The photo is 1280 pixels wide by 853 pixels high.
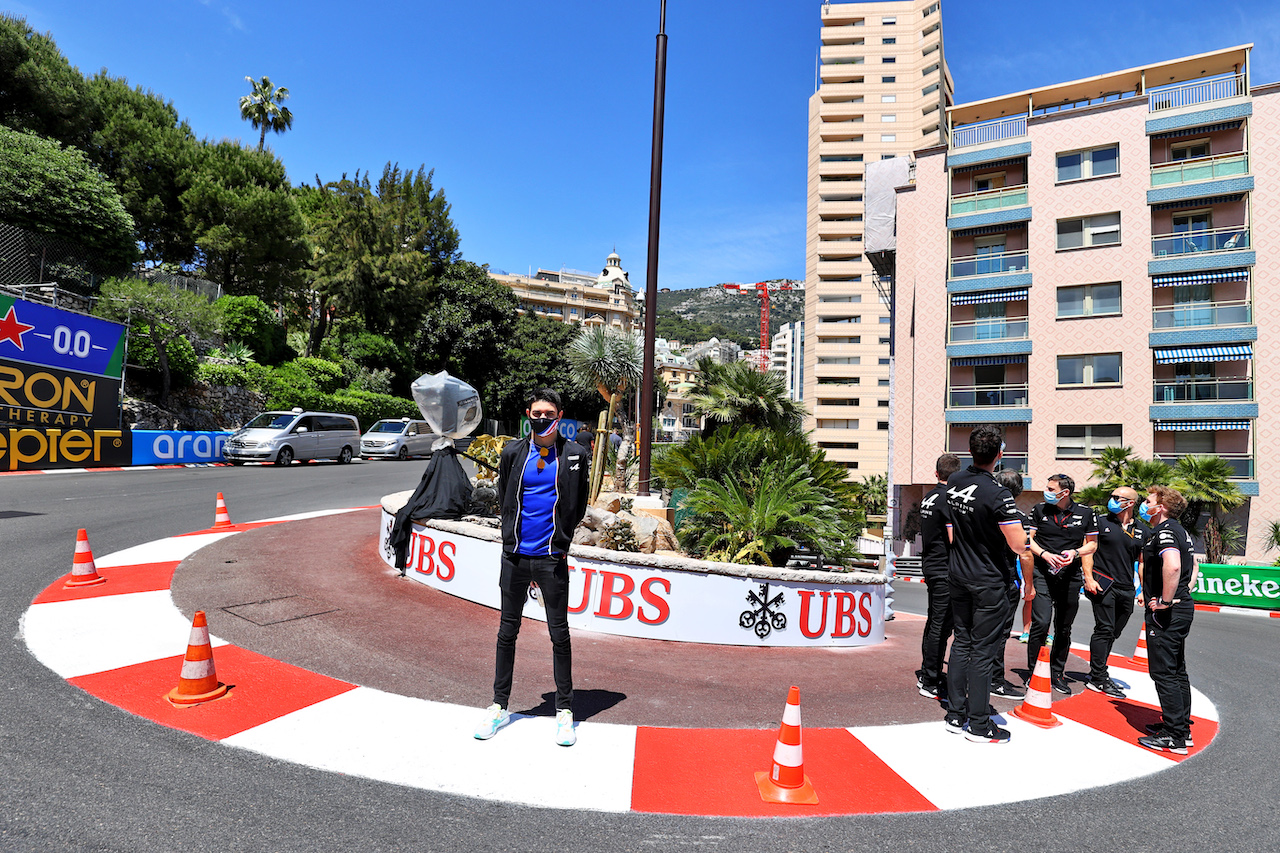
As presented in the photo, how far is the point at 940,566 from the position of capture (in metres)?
5.21

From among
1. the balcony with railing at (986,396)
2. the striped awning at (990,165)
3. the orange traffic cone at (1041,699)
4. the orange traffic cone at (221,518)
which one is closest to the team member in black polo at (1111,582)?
the orange traffic cone at (1041,699)

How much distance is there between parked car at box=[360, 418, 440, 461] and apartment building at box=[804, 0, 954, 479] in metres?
36.0

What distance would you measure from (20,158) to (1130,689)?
32.9 metres

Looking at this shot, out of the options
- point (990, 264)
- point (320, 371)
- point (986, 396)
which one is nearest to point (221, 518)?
point (320, 371)

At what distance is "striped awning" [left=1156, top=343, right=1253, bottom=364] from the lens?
2444 cm

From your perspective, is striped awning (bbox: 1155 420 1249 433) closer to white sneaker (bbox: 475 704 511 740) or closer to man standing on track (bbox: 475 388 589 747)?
man standing on track (bbox: 475 388 589 747)

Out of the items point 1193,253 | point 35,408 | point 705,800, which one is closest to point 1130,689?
point 705,800

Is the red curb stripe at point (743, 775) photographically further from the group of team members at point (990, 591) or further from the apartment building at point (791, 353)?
the apartment building at point (791, 353)

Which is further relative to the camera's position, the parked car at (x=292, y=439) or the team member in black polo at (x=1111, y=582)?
the parked car at (x=292, y=439)

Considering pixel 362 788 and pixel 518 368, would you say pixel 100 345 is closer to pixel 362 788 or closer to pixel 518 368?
pixel 362 788

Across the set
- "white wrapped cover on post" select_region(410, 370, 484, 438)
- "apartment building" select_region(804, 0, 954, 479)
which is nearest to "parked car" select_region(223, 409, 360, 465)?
"white wrapped cover on post" select_region(410, 370, 484, 438)

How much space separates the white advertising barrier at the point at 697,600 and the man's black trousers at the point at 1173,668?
266cm

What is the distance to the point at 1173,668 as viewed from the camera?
432 centimetres

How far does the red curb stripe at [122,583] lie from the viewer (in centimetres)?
604
